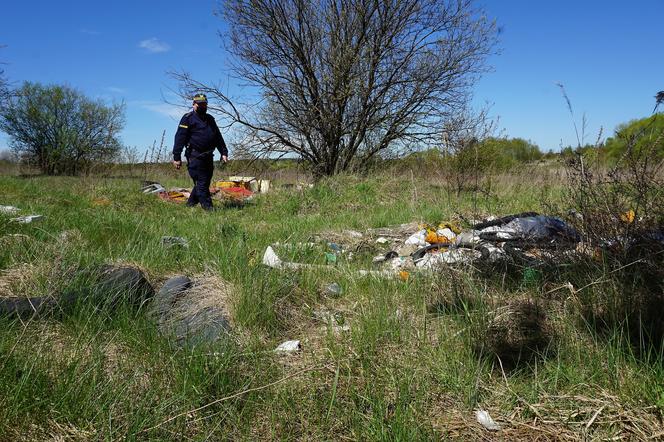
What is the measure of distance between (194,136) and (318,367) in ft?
20.3

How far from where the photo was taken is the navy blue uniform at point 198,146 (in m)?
7.22

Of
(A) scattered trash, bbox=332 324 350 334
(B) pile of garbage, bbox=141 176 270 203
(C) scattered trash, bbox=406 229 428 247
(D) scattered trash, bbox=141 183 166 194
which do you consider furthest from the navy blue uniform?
(A) scattered trash, bbox=332 324 350 334

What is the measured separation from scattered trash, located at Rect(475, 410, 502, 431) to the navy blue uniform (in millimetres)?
6132

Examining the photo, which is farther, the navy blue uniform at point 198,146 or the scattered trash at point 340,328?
the navy blue uniform at point 198,146

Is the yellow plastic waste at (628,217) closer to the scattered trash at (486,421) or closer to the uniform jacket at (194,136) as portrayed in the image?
the scattered trash at (486,421)

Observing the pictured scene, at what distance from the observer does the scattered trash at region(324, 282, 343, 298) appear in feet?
9.35

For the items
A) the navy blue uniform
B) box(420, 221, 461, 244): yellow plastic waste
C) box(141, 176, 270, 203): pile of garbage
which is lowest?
box(420, 221, 461, 244): yellow plastic waste

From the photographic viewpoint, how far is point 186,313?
7.80ft

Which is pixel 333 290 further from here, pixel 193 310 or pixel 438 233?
pixel 438 233

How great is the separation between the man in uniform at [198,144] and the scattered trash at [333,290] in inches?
186

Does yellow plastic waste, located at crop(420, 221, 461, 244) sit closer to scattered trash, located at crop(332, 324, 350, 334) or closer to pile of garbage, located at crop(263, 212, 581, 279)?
pile of garbage, located at crop(263, 212, 581, 279)

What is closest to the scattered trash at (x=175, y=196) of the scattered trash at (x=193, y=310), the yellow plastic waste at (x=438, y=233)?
the yellow plastic waste at (x=438, y=233)

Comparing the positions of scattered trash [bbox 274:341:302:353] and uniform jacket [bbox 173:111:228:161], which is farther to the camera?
uniform jacket [bbox 173:111:228:161]

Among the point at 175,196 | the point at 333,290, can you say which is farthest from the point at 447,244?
the point at 175,196
